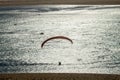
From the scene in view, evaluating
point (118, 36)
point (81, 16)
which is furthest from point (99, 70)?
point (81, 16)

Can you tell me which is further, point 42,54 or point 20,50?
point 20,50

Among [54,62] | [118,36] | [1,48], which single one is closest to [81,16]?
[118,36]

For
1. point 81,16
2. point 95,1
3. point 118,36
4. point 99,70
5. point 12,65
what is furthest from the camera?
point 95,1

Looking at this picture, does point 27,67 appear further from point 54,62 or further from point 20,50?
point 20,50

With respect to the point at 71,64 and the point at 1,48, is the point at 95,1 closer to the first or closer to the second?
the point at 1,48

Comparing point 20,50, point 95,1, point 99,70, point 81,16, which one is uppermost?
point 95,1

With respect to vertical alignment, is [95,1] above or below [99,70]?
above

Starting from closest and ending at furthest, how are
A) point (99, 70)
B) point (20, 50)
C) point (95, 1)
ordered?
point (99, 70) < point (20, 50) < point (95, 1)

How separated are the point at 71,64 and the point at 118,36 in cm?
2435

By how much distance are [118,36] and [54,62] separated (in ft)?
78.3

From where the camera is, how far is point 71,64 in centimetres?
3344

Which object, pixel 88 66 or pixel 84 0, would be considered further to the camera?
pixel 84 0

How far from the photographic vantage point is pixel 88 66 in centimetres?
3216

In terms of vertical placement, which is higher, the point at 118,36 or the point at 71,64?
the point at 118,36
